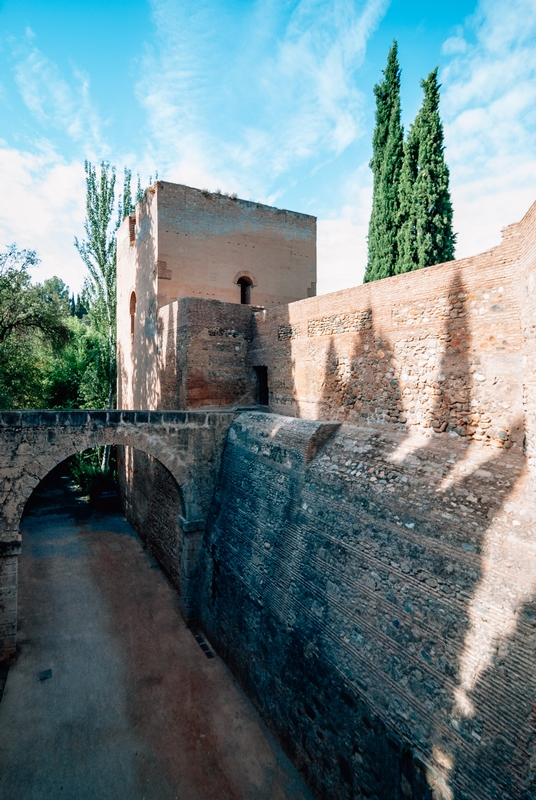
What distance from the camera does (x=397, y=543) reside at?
5.32 metres

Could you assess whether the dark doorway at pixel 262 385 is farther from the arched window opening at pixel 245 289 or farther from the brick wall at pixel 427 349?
the arched window opening at pixel 245 289

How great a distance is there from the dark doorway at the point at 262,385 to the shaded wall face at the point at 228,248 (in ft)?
10.2

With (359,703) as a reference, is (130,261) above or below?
above

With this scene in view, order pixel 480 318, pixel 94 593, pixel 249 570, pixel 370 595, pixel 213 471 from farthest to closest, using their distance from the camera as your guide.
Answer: pixel 94 593
pixel 213 471
pixel 249 570
pixel 480 318
pixel 370 595

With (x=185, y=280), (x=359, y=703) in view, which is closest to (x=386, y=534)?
(x=359, y=703)

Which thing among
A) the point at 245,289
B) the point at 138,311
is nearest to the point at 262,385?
the point at 245,289

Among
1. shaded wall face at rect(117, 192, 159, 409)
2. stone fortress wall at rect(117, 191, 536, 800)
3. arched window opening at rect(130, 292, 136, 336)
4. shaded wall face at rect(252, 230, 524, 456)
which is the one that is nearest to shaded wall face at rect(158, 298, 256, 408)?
shaded wall face at rect(117, 192, 159, 409)

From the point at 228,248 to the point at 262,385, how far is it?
4660 millimetres

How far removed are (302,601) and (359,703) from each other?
1.48 m

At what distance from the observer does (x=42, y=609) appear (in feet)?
30.1

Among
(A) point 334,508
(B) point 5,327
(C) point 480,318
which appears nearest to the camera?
(C) point 480,318

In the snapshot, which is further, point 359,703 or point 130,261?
point 130,261

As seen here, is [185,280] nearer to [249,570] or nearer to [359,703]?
[249,570]

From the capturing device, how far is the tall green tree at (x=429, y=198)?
1190 cm
